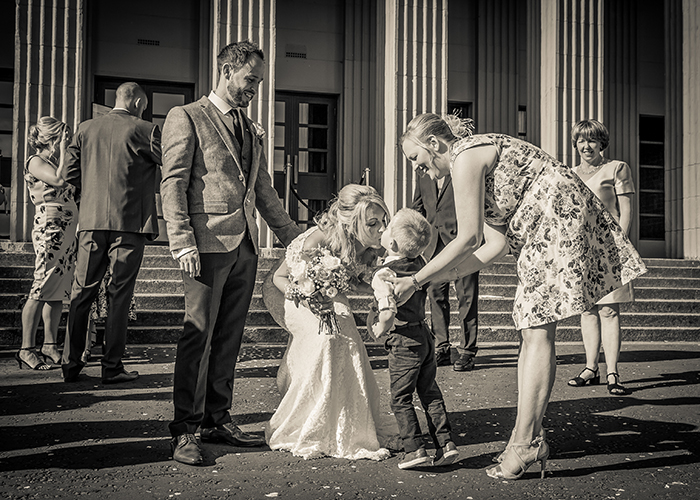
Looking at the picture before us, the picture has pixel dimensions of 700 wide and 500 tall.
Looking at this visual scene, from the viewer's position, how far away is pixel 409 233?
3.71m

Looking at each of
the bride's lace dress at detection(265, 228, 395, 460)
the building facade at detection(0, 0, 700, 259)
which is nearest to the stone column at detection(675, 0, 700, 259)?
the building facade at detection(0, 0, 700, 259)

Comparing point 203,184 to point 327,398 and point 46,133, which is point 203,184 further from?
point 46,133

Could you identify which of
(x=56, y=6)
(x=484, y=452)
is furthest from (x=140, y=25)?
(x=484, y=452)

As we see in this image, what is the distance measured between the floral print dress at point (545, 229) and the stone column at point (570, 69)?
9.51 metres

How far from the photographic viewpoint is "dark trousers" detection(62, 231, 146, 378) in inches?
216

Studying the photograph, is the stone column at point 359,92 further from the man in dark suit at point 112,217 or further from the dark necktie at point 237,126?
the dark necktie at point 237,126

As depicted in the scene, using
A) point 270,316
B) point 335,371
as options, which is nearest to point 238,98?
point 335,371

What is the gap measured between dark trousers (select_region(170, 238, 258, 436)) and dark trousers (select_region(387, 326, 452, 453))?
36.7 inches

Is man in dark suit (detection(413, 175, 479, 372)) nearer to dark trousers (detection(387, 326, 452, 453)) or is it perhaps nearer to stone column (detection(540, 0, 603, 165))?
dark trousers (detection(387, 326, 452, 453))

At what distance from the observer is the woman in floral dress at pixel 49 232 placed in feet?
20.6

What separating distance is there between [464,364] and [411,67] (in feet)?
23.2

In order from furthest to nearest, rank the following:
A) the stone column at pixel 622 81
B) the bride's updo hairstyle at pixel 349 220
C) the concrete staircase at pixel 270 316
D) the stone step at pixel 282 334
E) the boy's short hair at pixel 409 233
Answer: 1. the stone column at pixel 622 81
2. the concrete staircase at pixel 270 316
3. the stone step at pixel 282 334
4. the bride's updo hairstyle at pixel 349 220
5. the boy's short hair at pixel 409 233

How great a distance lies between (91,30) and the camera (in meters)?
14.0

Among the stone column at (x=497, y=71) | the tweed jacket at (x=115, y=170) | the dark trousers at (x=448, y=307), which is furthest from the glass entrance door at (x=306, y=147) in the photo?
the tweed jacket at (x=115, y=170)
